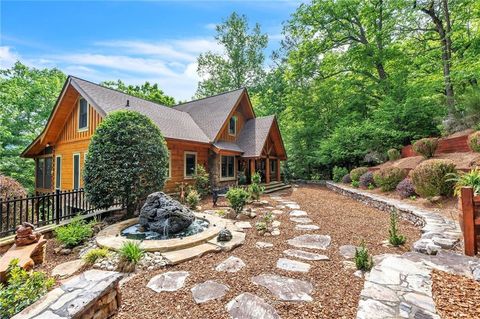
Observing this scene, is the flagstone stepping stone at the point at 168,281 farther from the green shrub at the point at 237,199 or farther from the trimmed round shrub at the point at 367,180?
the trimmed round shrub at the point at 367,180

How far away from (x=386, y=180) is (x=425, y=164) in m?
2.37

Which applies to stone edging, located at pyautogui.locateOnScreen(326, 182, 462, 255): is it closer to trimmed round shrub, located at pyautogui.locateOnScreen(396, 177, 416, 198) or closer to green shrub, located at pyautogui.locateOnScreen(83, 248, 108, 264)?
trimmed round shrub, located at pyautogui.locateOnScreen(396, 177, 416, 198)

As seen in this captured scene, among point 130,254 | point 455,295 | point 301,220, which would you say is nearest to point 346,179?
point 301,220

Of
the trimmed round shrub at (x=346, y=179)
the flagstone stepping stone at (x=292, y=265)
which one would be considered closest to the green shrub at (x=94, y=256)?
the flagstone stepping stone at (x=292, y=265)

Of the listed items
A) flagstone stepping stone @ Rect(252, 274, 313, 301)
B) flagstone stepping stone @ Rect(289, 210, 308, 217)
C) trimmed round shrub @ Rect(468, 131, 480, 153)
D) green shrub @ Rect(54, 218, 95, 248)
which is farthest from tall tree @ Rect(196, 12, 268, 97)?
flagstone stepping stone @ Rect(252, 274, 313, 301)

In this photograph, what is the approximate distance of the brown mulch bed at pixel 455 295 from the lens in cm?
213

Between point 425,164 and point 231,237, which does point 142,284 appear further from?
point 425,164

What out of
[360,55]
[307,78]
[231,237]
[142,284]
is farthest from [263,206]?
[307,78]

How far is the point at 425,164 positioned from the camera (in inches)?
274

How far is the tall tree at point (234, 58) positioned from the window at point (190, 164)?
17878mm

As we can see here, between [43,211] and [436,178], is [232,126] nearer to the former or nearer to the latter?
[43,211]

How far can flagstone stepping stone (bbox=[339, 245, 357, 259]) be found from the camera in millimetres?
3917

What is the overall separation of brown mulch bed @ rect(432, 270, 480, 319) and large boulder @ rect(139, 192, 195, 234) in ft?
15.3

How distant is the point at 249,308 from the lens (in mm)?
2496
